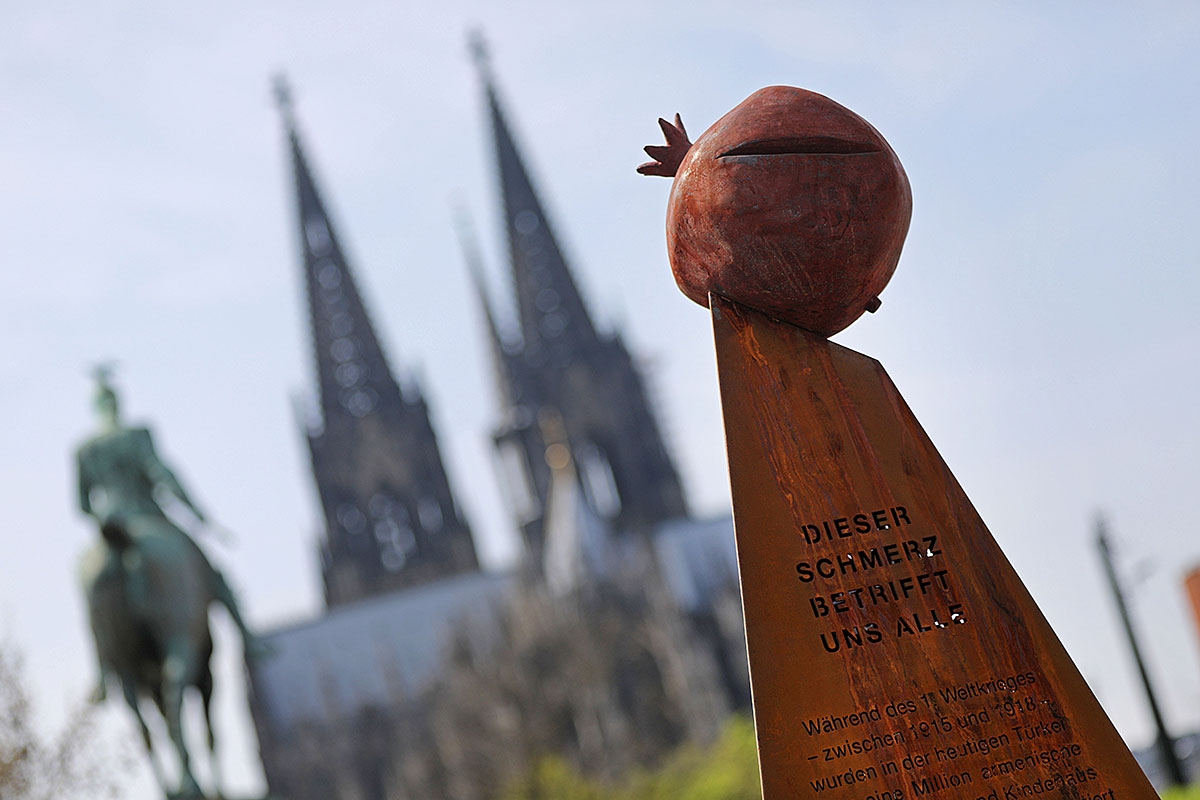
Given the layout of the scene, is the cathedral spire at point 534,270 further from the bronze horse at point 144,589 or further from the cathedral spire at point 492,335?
the bronze horse at point 144,589

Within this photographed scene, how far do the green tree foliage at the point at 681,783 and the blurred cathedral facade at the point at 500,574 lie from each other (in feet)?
36.9

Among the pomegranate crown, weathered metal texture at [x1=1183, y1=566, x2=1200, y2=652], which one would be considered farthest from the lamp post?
the pomegranate crown

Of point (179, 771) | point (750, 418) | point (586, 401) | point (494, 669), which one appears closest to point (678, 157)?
point (750, 418)

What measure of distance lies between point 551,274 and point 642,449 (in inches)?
250

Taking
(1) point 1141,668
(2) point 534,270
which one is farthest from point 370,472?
(1) point 1141,668

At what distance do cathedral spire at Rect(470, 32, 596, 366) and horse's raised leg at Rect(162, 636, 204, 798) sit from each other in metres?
44.0

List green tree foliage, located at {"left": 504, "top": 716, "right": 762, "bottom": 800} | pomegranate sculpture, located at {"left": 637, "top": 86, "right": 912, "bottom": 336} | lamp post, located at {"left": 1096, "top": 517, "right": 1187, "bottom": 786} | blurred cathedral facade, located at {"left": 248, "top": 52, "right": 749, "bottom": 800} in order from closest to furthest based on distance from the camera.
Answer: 1. pomegranate sculpture, located at {"left": 637, "top": 86, "right": 912, "bottom": 336}
2. lamp post, located at {"left": 1096, "top": 517, "right": 1187, "bottom": 786}
3. green tree foliage, located at {"left": 504, "top": 716, "right": 762, "bottom": 800}
4. blurred cathedral facade, located at {"left": 248, "top": 52, "right": 749, "bottom": 800}

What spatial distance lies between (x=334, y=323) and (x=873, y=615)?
5428cm

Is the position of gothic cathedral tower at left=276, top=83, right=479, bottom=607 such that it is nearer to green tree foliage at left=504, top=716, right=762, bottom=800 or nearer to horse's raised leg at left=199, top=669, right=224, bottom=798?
green tree foliage at left=504, top=716, right=762, bottom=800

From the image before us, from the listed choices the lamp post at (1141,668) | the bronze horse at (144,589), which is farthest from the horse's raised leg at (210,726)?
the lamp post at (1141,668)

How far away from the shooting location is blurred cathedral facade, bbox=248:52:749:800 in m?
45.3

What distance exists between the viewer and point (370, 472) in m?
55.0

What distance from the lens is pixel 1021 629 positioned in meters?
4.51

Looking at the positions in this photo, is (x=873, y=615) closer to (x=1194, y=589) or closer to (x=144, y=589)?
(x=144, y=589)
